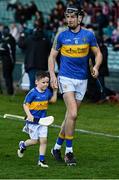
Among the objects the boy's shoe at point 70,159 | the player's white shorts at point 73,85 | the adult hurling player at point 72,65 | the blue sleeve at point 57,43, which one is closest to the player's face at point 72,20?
the adult hurling player at point 72,65

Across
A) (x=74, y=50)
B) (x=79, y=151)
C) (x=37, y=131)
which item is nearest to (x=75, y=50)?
(x=74, y=50)

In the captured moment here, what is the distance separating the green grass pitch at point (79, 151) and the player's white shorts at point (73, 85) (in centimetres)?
98

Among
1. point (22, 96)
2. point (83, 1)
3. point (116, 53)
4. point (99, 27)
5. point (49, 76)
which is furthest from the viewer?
point (83, 1)

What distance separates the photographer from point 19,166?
10.4 metres

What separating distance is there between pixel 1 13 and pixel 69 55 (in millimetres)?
22552

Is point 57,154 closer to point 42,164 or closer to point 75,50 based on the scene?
point 42,164

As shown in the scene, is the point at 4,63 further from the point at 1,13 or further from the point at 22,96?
the point at 1,13

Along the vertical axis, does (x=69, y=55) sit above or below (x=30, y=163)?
above

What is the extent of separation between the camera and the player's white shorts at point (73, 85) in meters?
10.8

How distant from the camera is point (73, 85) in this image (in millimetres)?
10828

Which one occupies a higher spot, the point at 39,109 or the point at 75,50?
the point at 75,50

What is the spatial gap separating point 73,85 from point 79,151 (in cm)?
158

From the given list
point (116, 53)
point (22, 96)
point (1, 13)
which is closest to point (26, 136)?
point (22, 96)

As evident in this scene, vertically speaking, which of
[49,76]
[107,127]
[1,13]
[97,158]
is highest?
[49,76]
